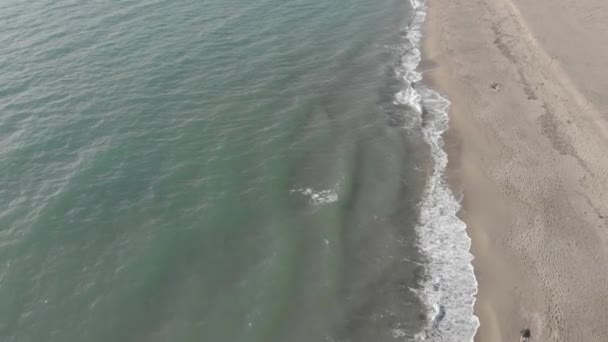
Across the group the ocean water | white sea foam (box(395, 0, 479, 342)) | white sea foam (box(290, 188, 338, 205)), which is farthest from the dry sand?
white sea foam (box(290, 188, 338, 205))

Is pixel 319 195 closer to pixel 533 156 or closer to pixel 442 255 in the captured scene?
pixel 442 255

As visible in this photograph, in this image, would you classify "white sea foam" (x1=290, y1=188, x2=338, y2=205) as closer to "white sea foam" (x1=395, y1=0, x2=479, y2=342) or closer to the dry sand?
"white sea foam" (x1=395, y1=0, x2=479, y2=342)

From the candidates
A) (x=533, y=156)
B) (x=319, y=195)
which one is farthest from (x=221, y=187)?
(x=533, y=156)

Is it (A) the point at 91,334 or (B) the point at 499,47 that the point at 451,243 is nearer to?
(A) the point at 91,334

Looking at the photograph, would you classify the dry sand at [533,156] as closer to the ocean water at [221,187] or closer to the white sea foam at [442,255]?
the white sea foam at [442,255]

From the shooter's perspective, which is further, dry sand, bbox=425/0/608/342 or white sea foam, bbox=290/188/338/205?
white sea foam, bbox=290/188/338/205

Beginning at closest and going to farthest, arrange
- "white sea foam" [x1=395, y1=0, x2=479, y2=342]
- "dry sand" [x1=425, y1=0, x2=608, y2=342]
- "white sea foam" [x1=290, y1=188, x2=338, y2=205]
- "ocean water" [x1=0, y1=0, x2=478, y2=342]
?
1. "white sea foam" [x1=395, y1=0, x2=479, y2=342]
2. "ocean water" [x1=0, y1=0, x2=478, y2=342]
3. "dry sand" [x1=425, y1=0, x2=608, y2=342]
4. "white sea foam" [x1=290, y1=188, x2=338, y2=205]
